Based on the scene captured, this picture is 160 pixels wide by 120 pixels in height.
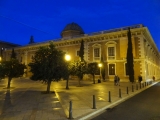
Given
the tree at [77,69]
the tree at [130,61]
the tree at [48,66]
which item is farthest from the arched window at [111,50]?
the tree at [48,66]

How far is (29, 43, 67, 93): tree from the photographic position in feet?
40.2

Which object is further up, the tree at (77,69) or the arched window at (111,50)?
the arched window at (111,50)

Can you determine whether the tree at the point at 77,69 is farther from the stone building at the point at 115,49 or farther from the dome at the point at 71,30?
the dome at the point at 71,30

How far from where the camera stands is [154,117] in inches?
242

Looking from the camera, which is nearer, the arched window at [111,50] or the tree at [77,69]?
the tree at [77,69]

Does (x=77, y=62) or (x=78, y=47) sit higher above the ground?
(x=78, y=47)

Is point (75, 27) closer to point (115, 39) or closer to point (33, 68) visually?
point (115, 39)

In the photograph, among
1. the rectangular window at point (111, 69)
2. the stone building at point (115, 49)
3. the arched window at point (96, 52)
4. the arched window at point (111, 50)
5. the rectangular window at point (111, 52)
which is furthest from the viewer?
the arched window at point (96, 52)

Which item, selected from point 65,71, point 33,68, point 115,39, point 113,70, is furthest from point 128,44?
point 33,68

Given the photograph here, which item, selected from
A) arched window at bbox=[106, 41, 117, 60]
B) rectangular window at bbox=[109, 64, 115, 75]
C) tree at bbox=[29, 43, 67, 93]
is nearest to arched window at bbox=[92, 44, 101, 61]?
arched window at bbox=[106, 41, 117, 60]

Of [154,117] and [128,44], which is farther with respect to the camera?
[128,44]

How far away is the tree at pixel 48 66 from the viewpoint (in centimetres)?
1227

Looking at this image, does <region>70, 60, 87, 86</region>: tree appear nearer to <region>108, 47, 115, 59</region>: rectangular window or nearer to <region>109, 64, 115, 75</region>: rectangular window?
<region>109, 64, 115, 75</region>: rectangular window

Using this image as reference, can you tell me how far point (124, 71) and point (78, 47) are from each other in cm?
1256
